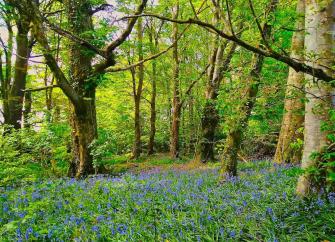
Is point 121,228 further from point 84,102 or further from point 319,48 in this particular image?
point 84,102

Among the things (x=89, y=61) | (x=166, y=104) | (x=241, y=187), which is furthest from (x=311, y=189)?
(x=166, y=104)

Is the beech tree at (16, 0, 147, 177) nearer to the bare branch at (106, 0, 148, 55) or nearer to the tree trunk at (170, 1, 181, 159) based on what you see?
the bare branch at (106, 0, 148, 55)


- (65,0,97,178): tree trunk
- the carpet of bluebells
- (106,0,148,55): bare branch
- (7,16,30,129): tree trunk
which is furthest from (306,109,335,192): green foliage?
(7,16,30,129): tree trunk

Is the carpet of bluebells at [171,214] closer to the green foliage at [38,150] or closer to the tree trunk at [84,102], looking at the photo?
the green foliage at [38,150]

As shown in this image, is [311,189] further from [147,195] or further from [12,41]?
[12,41]

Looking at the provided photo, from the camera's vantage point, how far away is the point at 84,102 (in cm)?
899

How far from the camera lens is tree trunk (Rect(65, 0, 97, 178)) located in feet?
29.7

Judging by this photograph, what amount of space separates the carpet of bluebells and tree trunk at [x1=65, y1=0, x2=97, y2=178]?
2.66 meters

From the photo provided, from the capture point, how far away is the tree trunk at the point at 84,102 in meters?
9.05

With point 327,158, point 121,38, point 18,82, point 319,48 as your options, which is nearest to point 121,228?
point 327,158

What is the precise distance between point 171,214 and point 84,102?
5389 mm

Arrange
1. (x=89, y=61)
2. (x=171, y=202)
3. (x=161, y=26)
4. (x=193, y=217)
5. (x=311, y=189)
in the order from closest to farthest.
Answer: (x=193, y=217)
(x=311, y=189)
(x=171, y=202)
(x=89, y=61)
(x=161, y=26)

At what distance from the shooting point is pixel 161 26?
21.1 metres

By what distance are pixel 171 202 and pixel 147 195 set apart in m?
0.75
